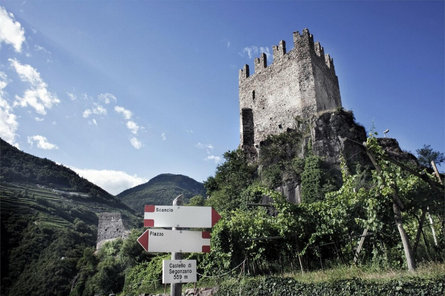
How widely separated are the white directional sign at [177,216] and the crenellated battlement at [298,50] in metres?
22.4

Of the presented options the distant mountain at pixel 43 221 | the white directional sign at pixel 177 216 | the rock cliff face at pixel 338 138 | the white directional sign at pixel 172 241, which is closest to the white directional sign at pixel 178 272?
the white directional sign at pixel 172 241

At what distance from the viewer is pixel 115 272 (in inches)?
985

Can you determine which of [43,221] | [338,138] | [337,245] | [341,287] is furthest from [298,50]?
[43,221]

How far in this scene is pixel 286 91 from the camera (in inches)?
952

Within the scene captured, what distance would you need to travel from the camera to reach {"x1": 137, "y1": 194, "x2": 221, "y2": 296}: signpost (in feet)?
12.2

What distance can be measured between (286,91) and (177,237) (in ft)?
71.5

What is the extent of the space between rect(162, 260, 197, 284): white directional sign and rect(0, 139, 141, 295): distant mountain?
119ft

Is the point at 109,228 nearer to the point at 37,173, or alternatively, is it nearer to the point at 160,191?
the point at 160,191

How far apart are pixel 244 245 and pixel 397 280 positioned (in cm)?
540

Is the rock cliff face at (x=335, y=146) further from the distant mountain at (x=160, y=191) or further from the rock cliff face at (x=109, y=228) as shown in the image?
the distant mountain at (x=160, y=191)

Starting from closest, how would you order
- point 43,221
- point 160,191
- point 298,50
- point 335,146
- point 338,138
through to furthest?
1. point 335,146
2. point 338,138
3. point 298,50
4. point 43,221
5. point 160,191

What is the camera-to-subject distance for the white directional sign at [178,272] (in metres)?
3.65

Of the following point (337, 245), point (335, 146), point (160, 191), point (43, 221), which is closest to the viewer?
point (337, 245)

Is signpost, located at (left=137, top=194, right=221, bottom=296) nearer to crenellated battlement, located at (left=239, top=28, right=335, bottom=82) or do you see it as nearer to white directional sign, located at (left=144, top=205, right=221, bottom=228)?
white directional sign, located at (left=144, top=205, right=221, bottom=228)
